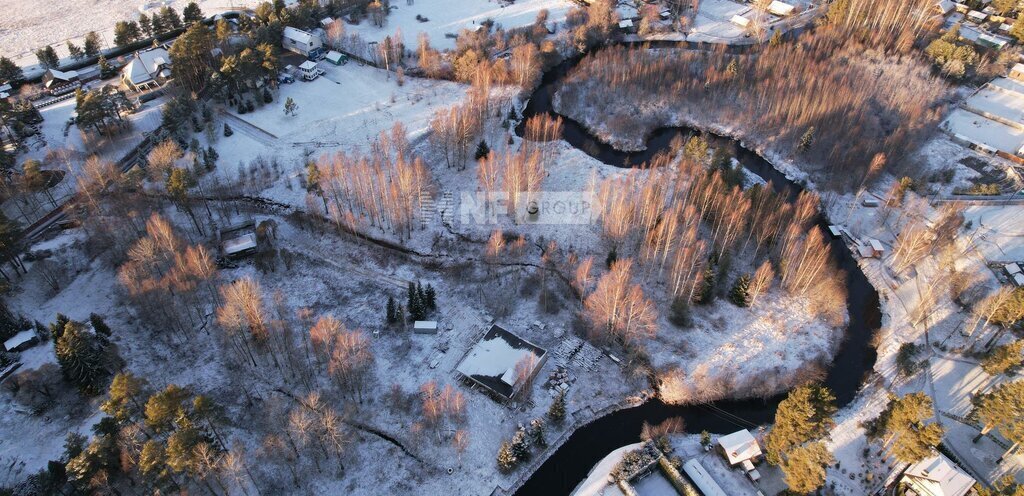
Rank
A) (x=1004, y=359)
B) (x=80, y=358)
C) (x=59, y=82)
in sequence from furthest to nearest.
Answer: (x=59, y=82)
(x=1004, y=359)
(x=80, y=358)

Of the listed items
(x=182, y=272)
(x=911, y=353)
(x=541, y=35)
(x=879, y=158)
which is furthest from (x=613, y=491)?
(x=541, y=35)

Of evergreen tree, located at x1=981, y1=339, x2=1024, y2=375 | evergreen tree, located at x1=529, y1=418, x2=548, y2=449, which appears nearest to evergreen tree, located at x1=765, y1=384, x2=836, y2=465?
evergreen tree, located at x1=529, y1=418, x2=548, y2=449

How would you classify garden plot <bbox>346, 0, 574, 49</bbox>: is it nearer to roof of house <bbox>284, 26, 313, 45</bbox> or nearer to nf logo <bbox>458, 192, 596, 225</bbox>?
roof of house <bbox>284, 26, 313, 45</bbox>

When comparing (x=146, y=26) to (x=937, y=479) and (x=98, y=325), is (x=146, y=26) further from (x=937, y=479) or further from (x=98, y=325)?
(x=937, y=479)

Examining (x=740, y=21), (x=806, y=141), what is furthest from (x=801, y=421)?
(x=740, y=21)

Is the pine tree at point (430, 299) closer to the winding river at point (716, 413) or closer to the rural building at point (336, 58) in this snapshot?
the winding river at point (716, 413)

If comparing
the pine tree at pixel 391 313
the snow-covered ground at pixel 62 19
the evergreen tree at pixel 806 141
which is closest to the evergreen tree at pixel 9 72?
the snow-covered ground at pixel 62 19

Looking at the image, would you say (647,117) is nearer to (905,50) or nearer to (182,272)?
(905,50)
